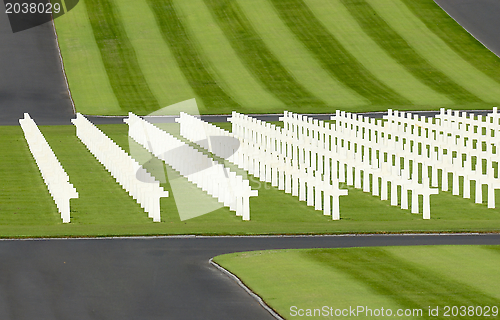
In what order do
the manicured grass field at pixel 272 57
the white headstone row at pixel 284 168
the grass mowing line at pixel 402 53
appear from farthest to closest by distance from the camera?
the grass mowing line at pixel 402 53 < the manicured grass field at pixel 272 57 < the white headstone row at pixel 284 168

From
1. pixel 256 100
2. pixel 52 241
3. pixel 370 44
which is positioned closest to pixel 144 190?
pixel 52 241

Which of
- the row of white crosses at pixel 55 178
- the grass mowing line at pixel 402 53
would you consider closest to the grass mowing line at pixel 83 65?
the row of white crosses at pixel 55 178

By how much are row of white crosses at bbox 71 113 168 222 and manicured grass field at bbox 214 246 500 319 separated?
3.60 m

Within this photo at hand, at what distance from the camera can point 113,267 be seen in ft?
43.3

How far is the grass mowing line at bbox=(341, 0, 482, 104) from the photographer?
4182 centimetres

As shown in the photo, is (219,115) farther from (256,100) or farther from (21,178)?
(21,178)

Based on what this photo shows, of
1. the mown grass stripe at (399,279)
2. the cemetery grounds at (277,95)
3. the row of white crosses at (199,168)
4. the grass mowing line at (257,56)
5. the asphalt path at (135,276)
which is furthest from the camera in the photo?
the grass mowing line at (257,56)

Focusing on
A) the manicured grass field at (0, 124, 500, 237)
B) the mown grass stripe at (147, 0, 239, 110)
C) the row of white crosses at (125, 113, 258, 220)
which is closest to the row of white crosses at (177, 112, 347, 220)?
the manicured grass field at (0, 124, 500, 237)

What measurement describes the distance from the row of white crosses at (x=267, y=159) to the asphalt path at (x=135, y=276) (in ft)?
9.33

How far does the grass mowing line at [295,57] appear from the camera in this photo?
41094mm

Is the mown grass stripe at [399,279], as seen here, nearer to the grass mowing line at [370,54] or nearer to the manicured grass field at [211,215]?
the manicured grass field at [211,215]

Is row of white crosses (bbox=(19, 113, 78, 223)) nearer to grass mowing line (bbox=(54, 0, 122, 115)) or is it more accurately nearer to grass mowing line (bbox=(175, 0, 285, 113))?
grass mowing line (bbox=(54, 0, 122, 115))

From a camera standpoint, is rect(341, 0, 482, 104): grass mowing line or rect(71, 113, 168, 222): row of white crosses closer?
rect(71, 113, 168, 222): row of white crosses

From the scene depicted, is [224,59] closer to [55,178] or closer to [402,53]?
[402,53]
